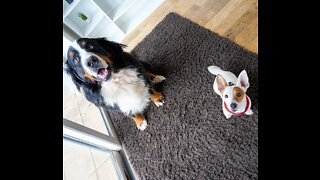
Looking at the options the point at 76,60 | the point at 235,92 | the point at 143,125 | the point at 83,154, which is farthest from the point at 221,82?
the point at 83,154

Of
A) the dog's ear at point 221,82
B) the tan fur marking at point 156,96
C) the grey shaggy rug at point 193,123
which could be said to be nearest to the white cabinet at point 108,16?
the grey shaggy rug at point 193,123

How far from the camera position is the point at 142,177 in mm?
1562

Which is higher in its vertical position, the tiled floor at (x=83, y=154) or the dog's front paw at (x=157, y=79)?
the dog's front paw at (x=157, y=79)

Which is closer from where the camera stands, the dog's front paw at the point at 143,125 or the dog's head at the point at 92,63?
the dog's head at the point at 92,63

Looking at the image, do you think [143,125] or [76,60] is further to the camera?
[143,125]

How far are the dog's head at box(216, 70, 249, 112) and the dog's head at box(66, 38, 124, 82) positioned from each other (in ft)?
1.99

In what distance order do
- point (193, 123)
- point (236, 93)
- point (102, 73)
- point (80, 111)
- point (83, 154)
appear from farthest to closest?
point (80, 111) → point (193, 123) → point (83, 154) → point (102, 73) → point (236, 93)

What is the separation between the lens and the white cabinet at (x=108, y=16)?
87.0 inches

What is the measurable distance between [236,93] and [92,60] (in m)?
0.76

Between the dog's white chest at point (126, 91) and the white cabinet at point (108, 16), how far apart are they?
3.17 ft

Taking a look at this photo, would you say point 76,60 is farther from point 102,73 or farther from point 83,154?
point 83,154

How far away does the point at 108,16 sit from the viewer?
223cm

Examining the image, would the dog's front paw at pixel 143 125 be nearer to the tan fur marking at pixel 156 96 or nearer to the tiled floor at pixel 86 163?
the tan fur marking at pixel 156 96

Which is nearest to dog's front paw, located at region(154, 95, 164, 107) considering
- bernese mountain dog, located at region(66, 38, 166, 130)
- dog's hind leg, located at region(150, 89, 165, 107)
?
dog's hind leg, located at region(150, 89, 165, 107)
